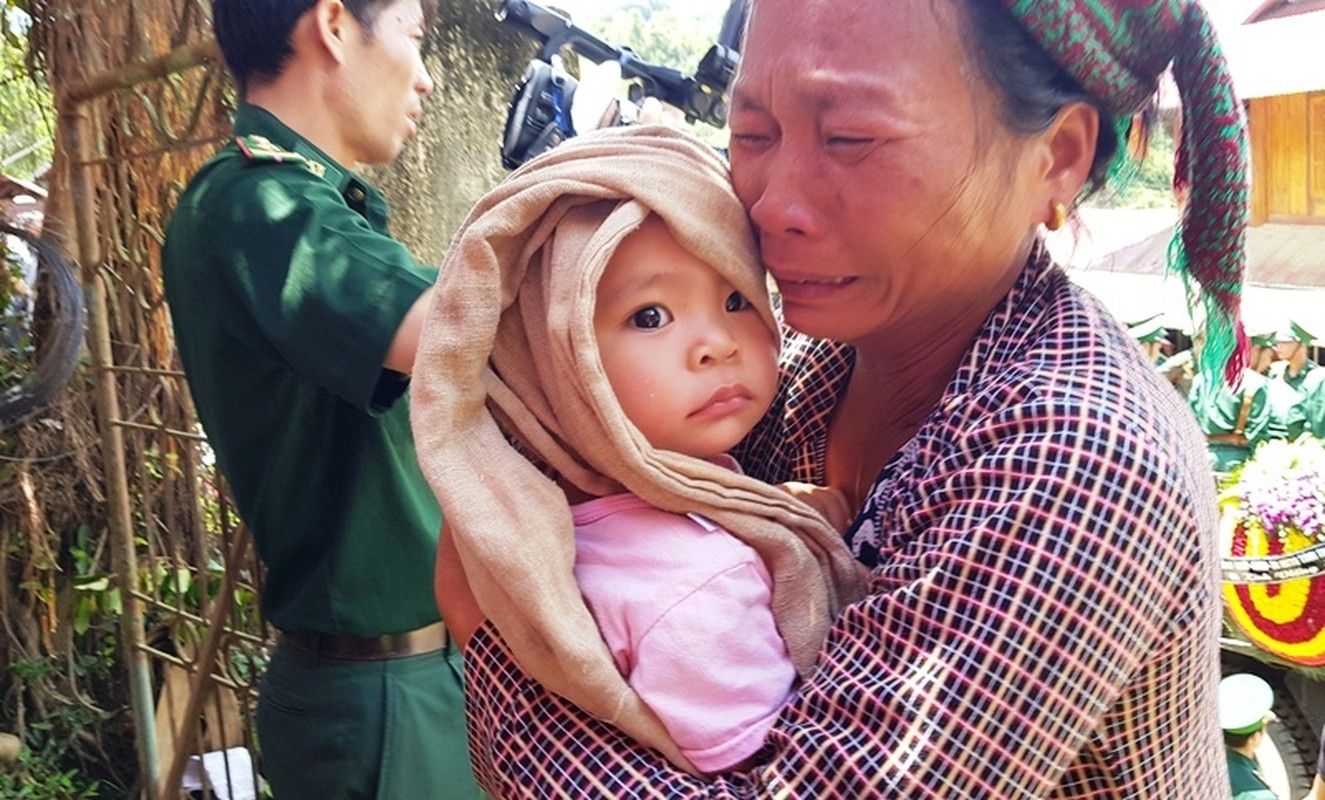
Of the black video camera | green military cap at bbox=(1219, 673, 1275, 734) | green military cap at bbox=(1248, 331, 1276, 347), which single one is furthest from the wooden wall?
the black video camera

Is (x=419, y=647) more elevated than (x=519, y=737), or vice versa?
(x=519, y=737)

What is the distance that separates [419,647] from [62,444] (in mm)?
3005

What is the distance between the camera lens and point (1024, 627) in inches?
33.2

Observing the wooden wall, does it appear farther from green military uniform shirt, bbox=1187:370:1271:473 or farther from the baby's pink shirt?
the baby's pink shirt

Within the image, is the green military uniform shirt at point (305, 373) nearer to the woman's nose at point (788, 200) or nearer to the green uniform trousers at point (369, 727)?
the green uniform trousers at point (369, 727)

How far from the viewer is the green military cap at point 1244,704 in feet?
10.9

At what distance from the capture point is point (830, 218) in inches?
41.9

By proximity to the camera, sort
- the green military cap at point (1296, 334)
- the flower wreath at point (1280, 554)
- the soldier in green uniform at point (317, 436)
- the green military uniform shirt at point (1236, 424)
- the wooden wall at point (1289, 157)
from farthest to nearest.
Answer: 1. the wooden wall at point (1289, 157)
2. the green military cap at point (1296, 334)
3. the green military uniform shirt at point (1236, 424)
4. the flower wreath at point (1280, 554)
5. the soldier in green uniform at point (317, 436)

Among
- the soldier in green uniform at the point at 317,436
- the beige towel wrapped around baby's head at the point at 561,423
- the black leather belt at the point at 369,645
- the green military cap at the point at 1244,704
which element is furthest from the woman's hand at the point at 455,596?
the green military cap at the point at 1244,704

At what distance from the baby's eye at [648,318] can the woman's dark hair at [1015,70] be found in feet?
1.20

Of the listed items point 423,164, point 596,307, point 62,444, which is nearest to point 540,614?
point 596,307

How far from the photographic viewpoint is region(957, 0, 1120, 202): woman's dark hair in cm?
99

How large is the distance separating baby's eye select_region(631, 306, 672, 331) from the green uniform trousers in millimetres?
1218

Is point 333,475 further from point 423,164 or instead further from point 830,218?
point 423,164
